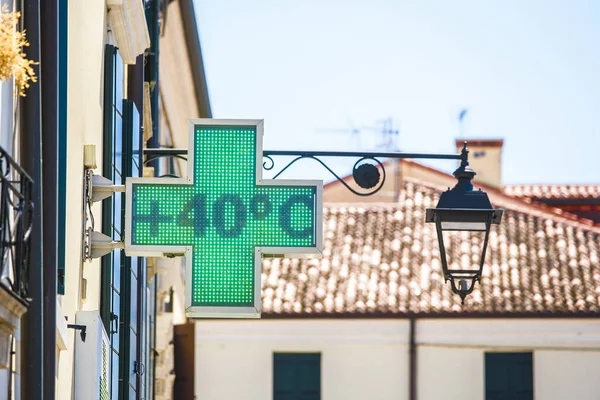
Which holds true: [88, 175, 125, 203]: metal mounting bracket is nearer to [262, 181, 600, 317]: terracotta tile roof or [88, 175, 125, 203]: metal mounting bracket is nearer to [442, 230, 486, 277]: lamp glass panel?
[262, 181, 600, 317]: terracotta tile roof

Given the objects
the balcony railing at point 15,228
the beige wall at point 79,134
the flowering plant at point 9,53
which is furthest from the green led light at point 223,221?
the flowering plant at point 9,53

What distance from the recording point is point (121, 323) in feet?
41.6

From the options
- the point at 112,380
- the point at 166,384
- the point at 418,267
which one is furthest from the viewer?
the point at 418,267

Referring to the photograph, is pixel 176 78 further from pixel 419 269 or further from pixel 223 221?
pixel 223 221

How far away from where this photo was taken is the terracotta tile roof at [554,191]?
3691 centimetres

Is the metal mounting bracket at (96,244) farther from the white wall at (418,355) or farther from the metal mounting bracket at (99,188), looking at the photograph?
the white wall at (418,355)

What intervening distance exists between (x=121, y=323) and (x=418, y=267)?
16.9 m

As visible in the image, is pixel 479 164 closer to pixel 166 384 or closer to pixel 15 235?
pixel 166 384

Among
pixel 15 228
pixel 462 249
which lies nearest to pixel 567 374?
pixel 462 249

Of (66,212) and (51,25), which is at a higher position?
(51,25)

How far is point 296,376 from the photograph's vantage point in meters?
28.3

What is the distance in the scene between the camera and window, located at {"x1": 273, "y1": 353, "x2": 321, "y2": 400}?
2809 cm

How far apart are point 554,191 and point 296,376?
37.2ft

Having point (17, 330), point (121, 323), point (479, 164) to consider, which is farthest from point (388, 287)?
point (17, 330)
